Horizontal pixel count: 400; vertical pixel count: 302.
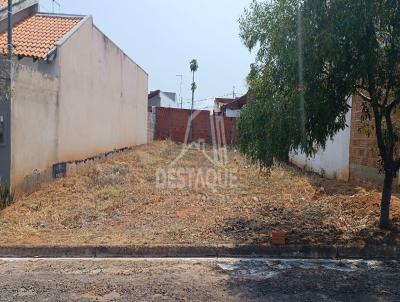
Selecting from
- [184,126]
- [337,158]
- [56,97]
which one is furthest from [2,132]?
[184,126]

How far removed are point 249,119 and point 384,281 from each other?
2.61 m

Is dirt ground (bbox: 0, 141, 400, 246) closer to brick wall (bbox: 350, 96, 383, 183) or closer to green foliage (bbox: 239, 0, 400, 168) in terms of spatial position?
brick wall (bbox: 350, 96, 383, 183)

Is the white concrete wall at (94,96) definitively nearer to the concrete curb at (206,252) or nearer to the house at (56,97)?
the house at (56,97)

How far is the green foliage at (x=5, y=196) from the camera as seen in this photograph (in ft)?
25.3

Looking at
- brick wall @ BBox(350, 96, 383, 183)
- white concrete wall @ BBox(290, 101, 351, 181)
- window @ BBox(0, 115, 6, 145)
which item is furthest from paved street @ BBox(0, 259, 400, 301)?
white concrete wall @ BBox(290, 101, 351, 181)

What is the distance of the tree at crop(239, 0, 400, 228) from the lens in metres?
5.02

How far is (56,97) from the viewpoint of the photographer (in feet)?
34.9

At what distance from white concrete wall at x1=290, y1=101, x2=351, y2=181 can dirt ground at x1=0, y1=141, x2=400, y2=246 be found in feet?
3.29

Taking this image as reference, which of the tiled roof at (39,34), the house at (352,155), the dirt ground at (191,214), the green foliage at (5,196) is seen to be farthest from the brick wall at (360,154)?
the tiled roof at (39,34)

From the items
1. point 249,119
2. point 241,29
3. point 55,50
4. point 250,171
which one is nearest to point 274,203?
point 249,119

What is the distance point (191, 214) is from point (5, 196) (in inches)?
133

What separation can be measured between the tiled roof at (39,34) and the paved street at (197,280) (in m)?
6.15

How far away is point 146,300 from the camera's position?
408cm

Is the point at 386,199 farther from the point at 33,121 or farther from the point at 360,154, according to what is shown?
the point at 33,121
